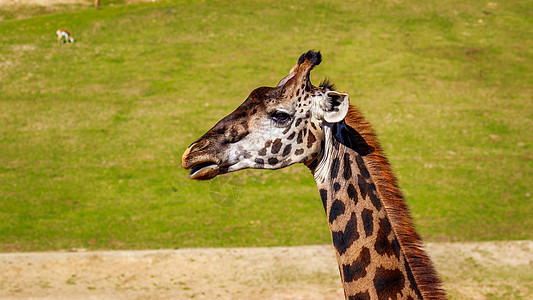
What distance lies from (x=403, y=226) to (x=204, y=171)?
1.11m

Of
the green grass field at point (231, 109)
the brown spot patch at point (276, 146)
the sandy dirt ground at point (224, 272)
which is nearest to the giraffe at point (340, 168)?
the brown spot patch at point (276, 146)

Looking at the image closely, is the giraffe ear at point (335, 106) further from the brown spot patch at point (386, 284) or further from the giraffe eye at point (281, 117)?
the brown spot patch at point (386, 284)

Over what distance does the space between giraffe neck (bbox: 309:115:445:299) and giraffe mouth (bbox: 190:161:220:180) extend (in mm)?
580

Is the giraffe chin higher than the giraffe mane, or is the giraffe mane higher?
the giraffe chin

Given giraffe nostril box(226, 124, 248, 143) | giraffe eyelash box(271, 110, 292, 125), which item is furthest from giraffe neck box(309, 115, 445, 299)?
giraffe nostril box(226, 124, 248, 143)

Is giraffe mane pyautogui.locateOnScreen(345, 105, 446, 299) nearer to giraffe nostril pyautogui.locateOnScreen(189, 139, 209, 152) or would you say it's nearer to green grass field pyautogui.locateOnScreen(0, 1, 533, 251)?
giraffe nostril pyautogui.locateOnScreen(189, 139, 209, 152)

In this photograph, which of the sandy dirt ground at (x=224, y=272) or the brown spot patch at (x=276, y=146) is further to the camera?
the sandy dirt ground at (x=224, y=272)

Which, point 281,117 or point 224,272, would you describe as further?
point 224,272

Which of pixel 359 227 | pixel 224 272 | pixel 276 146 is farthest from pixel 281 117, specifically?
pixel 224 272

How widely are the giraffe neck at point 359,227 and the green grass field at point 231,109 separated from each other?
426 cm

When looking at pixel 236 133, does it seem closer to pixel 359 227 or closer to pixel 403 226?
pixel 359 227

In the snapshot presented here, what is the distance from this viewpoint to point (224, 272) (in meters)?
7.72

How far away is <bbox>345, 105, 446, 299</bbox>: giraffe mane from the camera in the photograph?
11.5ft

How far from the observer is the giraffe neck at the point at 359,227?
11.2 ft
